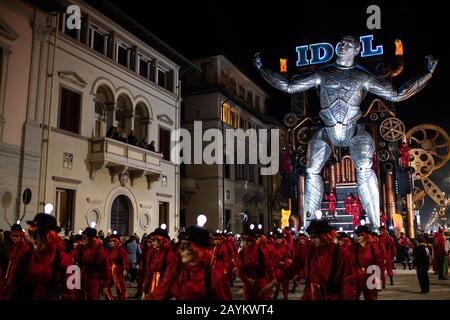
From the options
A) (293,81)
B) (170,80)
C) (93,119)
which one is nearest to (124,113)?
(93,119)

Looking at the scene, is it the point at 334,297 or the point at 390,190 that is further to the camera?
the point at 390,190

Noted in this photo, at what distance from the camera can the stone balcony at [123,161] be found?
68.9 feet

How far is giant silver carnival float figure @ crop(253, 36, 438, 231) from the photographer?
1984 cm

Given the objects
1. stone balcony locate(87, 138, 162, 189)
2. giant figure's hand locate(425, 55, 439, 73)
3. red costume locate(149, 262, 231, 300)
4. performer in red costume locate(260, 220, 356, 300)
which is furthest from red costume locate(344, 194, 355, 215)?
red costume locate(149, 262, 231, 300)

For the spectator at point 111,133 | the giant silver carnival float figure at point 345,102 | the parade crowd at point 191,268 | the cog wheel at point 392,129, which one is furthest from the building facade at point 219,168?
the parade crowd at point 191,268

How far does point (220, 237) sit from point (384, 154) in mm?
16033

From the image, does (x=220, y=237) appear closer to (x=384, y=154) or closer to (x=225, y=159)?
(x=384, y=154)

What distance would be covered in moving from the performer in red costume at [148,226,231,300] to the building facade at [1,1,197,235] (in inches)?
560

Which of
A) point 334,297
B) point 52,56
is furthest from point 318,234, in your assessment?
point 52,56

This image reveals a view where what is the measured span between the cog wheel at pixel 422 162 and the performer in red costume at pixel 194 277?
89.0 ft

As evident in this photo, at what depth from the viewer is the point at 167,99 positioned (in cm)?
2873

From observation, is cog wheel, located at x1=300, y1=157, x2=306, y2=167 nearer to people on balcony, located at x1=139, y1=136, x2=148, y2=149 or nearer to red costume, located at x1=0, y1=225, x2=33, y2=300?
people on balcony, located at x1=139, y1=136, x2=148, y2=149

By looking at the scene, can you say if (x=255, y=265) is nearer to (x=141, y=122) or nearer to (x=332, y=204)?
(x=141, y=122)

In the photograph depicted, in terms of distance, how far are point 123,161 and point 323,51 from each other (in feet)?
51.0
